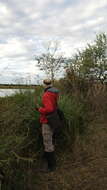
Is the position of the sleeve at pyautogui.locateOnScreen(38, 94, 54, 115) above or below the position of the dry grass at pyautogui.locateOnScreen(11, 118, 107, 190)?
above

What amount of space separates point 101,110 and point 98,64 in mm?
20620

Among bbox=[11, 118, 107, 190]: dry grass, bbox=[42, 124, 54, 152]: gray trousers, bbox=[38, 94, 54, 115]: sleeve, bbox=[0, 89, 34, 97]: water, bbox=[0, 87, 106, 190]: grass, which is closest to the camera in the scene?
bbox=[0, 87, 106, 190]: grass

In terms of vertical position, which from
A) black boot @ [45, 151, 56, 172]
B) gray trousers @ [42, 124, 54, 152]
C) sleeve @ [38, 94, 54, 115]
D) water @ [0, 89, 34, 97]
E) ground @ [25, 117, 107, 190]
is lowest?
ground @ [25, 117, 107, 190]

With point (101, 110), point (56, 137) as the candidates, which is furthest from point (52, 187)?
point (101, 110)

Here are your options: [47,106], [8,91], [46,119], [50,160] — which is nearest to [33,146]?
[50,160]

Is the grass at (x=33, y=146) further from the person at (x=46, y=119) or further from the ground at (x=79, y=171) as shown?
the person at (x=46, y=119)

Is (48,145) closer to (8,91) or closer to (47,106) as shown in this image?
(47,106)

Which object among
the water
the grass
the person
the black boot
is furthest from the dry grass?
the water

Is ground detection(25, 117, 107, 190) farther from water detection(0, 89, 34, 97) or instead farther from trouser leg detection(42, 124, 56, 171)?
water detection(0, 89, 34, 97)

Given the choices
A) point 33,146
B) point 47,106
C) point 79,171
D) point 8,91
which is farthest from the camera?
point 8,91

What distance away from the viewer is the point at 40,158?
391cm

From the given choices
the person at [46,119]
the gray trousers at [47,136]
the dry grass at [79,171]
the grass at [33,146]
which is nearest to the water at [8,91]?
the grass at [33,146]

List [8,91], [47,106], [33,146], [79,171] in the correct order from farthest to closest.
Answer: [8,91] → [33,146] → [79,171] → [47,106]

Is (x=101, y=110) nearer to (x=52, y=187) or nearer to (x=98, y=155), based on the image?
(x=98, y=155)
